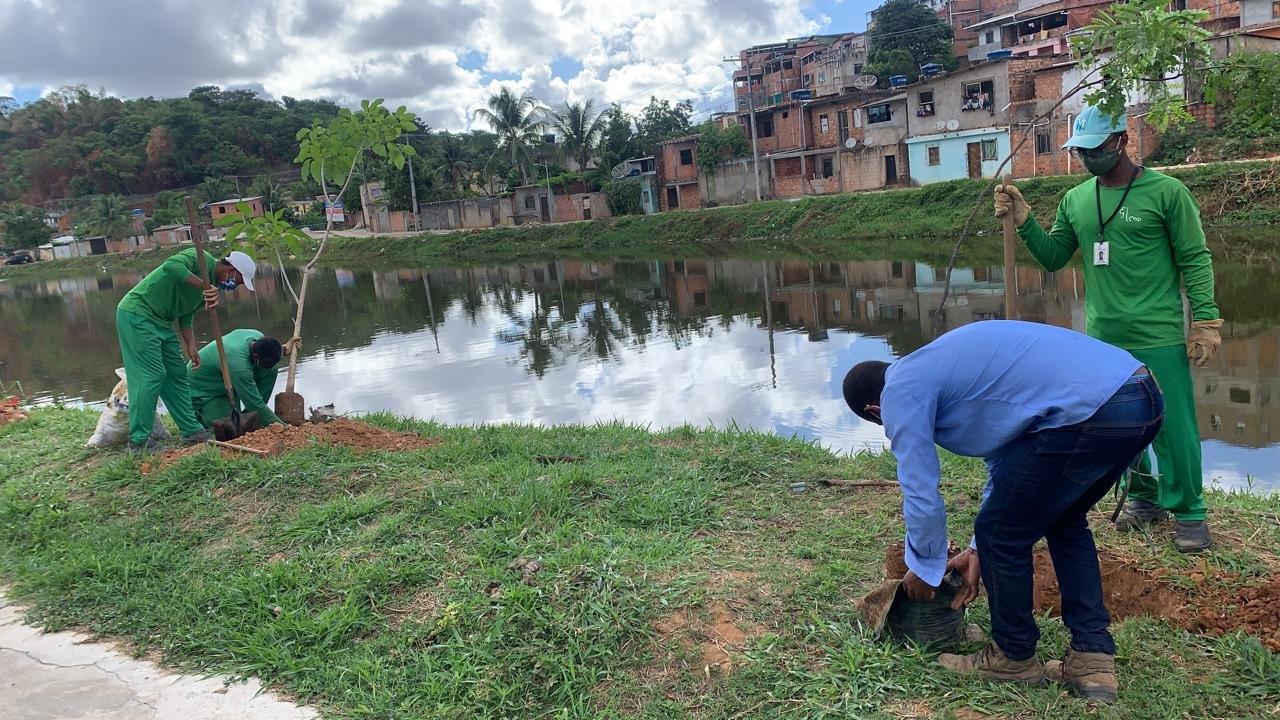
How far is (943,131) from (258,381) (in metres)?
31.0

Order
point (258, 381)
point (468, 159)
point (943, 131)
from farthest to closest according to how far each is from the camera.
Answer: point (468, 159) → point (943, 131) → point (258, 381)

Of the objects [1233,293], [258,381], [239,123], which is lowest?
[1233,293]

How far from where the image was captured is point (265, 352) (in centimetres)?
671

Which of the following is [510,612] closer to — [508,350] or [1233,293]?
[508,350]

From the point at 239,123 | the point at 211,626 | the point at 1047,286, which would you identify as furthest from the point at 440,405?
the point at 239,123

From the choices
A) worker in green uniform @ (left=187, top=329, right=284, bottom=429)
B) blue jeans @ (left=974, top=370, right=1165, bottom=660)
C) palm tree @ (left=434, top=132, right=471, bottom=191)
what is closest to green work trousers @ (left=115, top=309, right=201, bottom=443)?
worker in green uniform @ (left=187, top=329, right=284, bottom=429)

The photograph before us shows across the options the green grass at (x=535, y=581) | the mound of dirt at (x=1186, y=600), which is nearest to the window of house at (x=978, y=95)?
the green grass at (x=535, y=581)

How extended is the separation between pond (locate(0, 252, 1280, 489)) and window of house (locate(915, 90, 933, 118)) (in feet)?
44.3

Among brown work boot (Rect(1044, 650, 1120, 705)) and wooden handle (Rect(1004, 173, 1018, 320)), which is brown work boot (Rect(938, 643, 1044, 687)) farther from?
wooden handle (Rect(1004, 173, 1018, 320))

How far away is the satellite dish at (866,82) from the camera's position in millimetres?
40556

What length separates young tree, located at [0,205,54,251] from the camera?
196ft

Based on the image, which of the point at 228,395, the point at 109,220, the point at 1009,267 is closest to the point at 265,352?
the point at 228,395

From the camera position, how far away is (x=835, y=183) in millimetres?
37375

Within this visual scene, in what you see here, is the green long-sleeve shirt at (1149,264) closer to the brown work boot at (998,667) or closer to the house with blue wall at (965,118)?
the brown work boot at (998,667)
